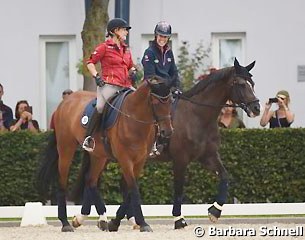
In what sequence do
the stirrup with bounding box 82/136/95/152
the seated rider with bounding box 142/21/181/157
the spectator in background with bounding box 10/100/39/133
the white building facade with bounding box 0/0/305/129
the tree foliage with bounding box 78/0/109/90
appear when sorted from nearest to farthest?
the stirrup with bounding box 82/136/95/152
the seated rider with bounding box 142/21/181/157
the spectator in background with bounding box 10/100/39/133
the tree foliage with bounding box 78/0/109/90
the white building facade with bounding box 0/0/305/129

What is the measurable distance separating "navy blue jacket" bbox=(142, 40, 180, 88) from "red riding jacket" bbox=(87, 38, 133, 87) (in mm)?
234

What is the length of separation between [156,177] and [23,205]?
2171 mm

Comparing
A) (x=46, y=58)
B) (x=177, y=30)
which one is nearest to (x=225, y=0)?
(x=177, y=30)

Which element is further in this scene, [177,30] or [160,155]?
[177,30]

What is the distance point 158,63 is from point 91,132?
50.1 inches

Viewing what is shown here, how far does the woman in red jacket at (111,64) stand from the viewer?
1686cm

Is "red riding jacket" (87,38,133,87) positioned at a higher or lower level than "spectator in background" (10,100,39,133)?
higher

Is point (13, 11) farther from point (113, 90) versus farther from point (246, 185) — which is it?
point (113, 90)

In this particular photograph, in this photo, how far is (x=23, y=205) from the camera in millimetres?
20891

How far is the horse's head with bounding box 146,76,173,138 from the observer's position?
15.8 m

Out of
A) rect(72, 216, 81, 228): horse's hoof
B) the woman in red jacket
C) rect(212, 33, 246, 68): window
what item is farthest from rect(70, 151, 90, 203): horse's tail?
rect(212, 33, 246, 68): window

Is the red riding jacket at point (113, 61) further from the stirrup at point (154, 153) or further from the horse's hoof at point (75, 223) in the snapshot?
the horse's hoof at point (75, 223)

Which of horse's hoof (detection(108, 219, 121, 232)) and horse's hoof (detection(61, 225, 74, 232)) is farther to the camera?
horse's hoof (detection(61, 225, 74, 232))

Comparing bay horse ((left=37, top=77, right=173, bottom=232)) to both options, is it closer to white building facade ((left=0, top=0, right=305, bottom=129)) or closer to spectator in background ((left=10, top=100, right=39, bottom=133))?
spectator in background ((left=10, top=100, right=39, bottom=133))
